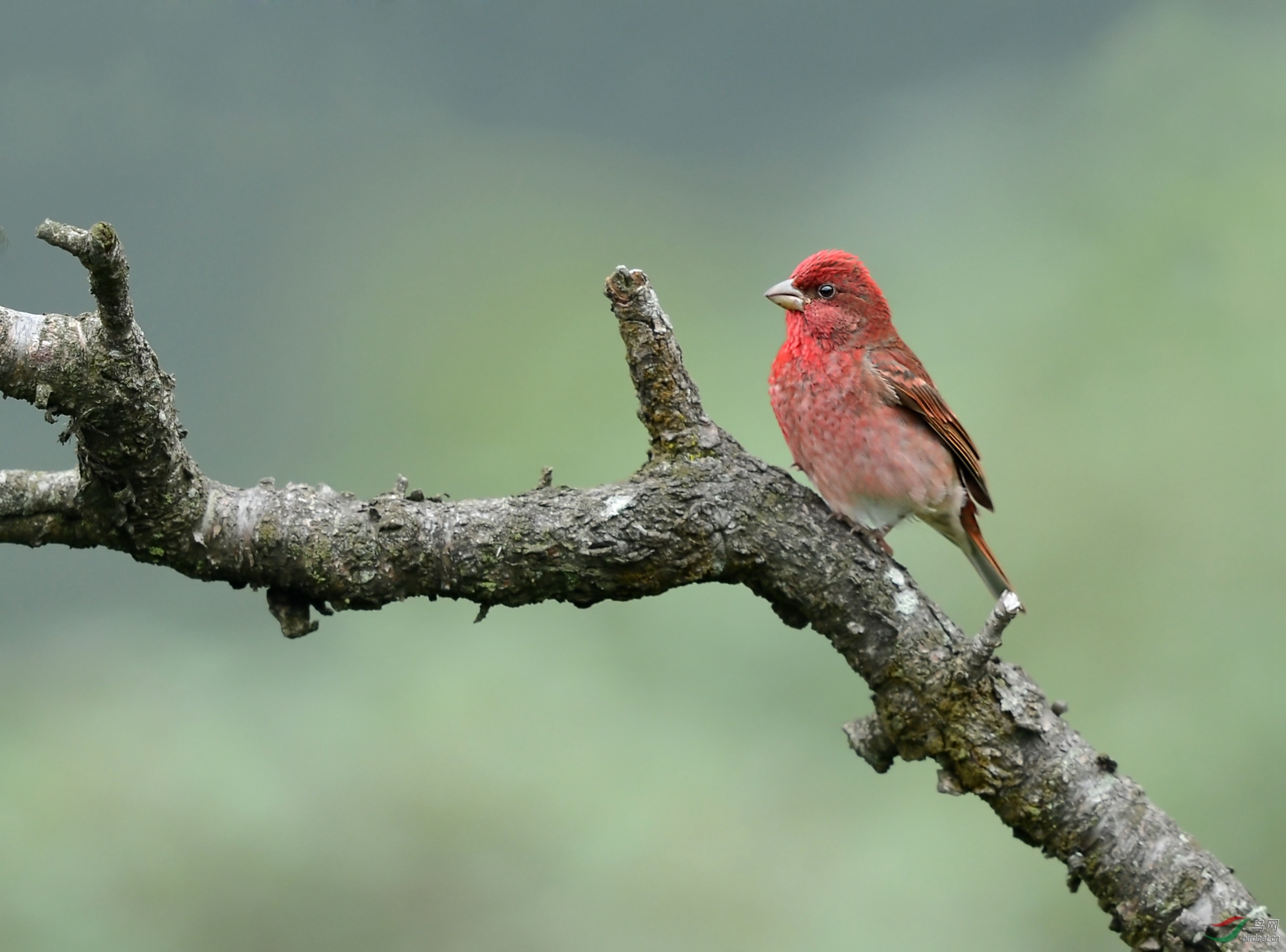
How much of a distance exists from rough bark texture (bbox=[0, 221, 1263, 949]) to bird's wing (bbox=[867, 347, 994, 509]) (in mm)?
474

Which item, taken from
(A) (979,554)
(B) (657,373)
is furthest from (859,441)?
(B) (657,373)

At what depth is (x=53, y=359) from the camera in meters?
1.67

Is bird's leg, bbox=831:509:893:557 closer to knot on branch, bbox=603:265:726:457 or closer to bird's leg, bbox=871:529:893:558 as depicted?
bird's leg, bbox=871:529:893:558

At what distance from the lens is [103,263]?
4.87ft

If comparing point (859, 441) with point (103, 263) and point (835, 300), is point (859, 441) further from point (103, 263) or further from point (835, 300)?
point (103, 263)

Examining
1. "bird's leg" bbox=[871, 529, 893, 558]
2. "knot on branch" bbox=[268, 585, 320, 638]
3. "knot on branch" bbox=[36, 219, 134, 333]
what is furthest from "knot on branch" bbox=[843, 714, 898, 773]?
"knot on branch" bbox=[36, 219, 134, 333]

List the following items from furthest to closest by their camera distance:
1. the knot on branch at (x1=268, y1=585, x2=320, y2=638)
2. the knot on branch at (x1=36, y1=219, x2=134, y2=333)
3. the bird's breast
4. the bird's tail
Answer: the bird's tail, the bird's breast, the knot on branch at (x1=268, y1=585, x2=320, y2=638), the knot on branch at (x1=36, y1=219, x2=134, y2=333)

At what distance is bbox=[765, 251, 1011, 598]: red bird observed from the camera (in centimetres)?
238

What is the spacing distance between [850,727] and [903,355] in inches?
32.7

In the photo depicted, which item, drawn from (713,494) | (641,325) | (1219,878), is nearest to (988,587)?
(1219,878)

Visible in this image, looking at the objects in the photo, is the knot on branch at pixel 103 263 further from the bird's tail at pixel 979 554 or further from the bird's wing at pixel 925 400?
the bird's tail at pixel 979 554

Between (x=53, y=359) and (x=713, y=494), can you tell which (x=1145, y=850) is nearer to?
(x=713, y=494)

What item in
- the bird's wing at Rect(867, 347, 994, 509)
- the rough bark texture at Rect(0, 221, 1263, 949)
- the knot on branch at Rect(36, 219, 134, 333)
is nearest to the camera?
the knot on branch at Rect(36, 219, 134, 333)

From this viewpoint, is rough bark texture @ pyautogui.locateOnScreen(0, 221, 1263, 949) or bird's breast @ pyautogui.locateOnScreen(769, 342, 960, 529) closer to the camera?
rough bark texture @ pyautogui.locateOnScreen(0, 221, 1263, 949)
